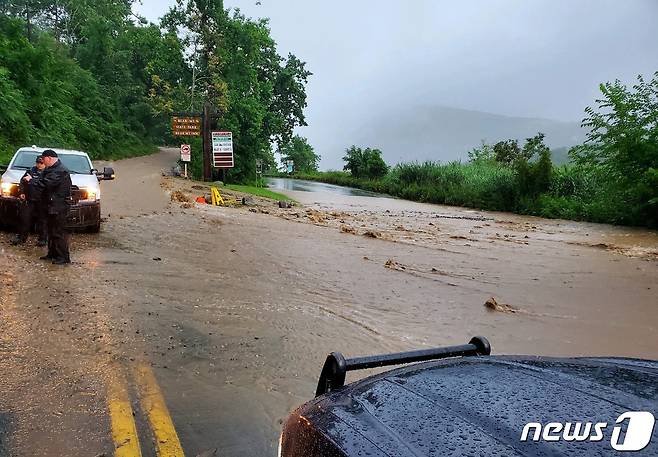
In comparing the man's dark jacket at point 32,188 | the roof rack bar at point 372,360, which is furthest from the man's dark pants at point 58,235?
the roof rack bar at point 372,360

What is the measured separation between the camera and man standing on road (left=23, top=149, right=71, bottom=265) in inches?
312

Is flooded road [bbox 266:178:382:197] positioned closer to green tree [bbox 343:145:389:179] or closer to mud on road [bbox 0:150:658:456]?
green tree [bbox 343:145:389:179]

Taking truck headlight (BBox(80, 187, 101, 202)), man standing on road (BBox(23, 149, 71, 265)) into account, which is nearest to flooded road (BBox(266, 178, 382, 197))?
truck headlight (BBox(80, 187, 101, 202))

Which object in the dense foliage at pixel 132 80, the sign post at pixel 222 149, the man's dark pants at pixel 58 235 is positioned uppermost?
the dense foliage at pixel 132 80

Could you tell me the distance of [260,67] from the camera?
46688 mm

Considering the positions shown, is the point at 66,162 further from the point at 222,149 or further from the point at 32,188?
the point at 222,149

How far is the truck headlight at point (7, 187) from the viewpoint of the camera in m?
9.62

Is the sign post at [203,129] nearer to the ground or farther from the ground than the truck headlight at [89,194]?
farther from the ground

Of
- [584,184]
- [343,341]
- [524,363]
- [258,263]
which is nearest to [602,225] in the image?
[584,184]

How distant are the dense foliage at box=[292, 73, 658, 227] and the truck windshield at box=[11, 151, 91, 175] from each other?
16250mm

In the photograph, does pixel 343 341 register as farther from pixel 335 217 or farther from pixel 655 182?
pixel 655 182

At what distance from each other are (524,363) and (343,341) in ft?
12.4

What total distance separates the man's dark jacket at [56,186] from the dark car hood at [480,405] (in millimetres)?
7272

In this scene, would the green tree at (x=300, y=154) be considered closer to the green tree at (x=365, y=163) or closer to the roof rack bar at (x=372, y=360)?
the green tree at (x=365, y=163)
